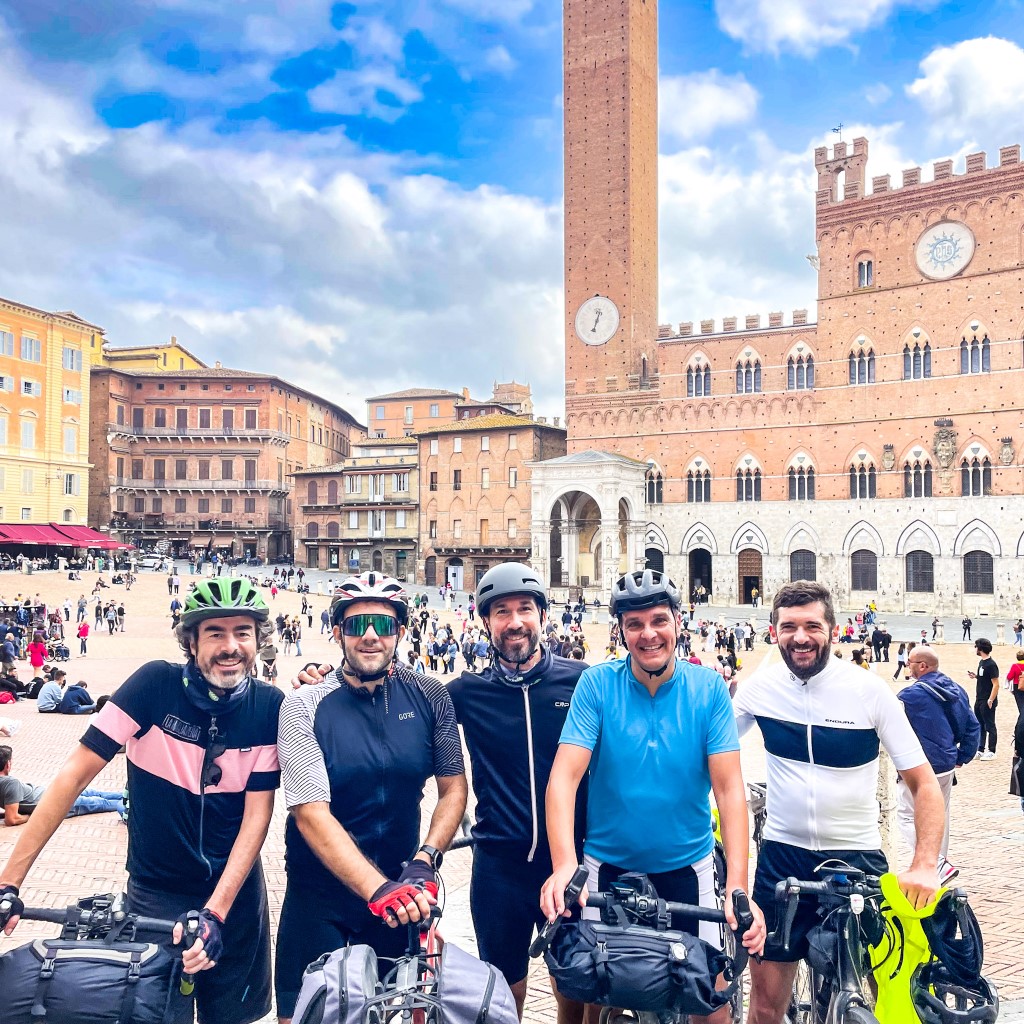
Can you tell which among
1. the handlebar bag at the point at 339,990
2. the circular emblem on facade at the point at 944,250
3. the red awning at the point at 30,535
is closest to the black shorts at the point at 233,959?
the handlebar bag at the point at 339,990

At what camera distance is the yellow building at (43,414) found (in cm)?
4478

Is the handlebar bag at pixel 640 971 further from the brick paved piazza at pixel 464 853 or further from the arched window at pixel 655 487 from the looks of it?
the arched window at pixel 655 487

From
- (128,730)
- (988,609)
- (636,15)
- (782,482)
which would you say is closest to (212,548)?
(782,482)

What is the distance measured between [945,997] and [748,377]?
137ft

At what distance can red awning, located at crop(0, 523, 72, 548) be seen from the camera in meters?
43.3

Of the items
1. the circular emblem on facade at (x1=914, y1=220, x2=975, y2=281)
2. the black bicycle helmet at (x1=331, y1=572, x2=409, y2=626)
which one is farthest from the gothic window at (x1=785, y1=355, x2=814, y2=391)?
the black bicycle helmet at (x1=331, y1=572, x2=409, y2=626)

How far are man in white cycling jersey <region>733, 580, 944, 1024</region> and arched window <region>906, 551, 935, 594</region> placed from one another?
Result: 37.7 meters

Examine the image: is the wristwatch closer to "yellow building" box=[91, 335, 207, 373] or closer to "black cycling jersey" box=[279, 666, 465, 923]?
"black cycling jersey" box=[279, 666, 465, 923]

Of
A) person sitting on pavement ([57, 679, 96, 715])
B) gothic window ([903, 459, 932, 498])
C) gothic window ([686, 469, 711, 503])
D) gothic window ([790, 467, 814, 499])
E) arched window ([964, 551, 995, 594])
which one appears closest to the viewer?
person sitting on pavement ([57, 679, 96, 715])

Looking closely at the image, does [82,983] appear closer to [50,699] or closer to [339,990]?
[339,990]

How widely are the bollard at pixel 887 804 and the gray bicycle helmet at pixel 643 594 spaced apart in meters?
1.95

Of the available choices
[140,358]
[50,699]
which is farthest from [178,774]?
[140,358]

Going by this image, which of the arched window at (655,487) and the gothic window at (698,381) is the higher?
the gothic window at (698,381)

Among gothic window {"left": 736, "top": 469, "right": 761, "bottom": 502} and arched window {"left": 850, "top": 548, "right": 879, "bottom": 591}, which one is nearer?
Result: arched window {"left": 850, "top": 548, "right": 879, "bottom": 591}
